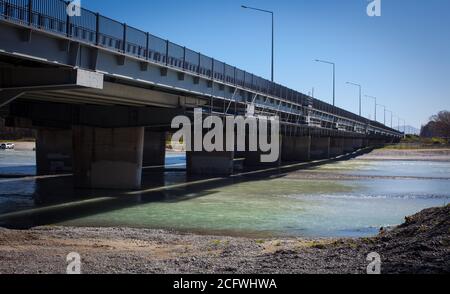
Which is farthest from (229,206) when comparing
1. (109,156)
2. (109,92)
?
(109,156)

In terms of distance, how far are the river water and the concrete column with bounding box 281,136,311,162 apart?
144 ft

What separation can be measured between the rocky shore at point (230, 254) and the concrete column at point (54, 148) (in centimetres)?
4047

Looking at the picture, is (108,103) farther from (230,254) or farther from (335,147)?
(335,147)

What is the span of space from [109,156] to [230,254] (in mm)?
25512

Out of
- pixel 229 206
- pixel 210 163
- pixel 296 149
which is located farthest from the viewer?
pixel 296 149

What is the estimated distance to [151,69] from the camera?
26.5 metres

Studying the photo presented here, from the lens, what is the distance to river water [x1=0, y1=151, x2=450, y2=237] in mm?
20766

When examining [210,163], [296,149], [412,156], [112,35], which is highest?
[112,35]

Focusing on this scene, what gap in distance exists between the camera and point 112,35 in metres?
23.0

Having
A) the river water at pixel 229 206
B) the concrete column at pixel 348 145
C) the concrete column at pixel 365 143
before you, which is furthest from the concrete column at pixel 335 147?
the river water at pixel 229 206

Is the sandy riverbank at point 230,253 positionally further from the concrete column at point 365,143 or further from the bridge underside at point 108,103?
the concrete column at point 365,143

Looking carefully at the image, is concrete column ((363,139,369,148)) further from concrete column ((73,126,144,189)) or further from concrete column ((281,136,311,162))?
concrete column ((73,126,144,189))

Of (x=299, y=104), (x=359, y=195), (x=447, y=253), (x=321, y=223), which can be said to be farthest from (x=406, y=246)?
(x=299, y=104)

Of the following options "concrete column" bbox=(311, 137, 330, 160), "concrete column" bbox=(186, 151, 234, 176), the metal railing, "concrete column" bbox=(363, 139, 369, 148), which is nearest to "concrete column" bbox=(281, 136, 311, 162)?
"concrete column" bbox=(311, 137, 330, 160)
